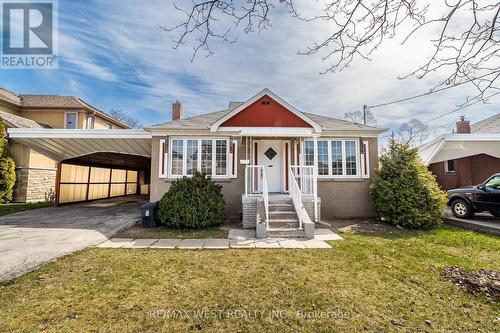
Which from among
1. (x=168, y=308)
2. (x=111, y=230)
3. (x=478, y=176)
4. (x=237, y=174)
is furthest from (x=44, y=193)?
(x=478, y=176)

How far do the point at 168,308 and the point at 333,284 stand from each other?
8.54ft

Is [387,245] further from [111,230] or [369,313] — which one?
[111,230]

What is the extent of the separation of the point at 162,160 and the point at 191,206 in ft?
11.0

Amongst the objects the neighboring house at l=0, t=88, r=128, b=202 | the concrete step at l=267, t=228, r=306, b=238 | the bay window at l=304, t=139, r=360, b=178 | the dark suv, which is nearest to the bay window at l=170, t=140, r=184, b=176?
the concrete step at l=267, t=228, r=306, b=238

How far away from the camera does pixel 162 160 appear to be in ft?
33.0

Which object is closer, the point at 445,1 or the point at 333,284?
the point at 445,1

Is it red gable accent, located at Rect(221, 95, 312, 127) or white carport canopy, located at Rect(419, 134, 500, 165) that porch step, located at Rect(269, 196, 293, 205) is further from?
white carport canopy, located at Rect(419, 134, 500, 165)

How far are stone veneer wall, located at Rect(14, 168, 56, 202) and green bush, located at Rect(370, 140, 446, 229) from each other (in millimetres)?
19691

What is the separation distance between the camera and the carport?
424 inches

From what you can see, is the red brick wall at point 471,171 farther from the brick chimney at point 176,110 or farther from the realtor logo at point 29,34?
the realtor logo at point 29,34

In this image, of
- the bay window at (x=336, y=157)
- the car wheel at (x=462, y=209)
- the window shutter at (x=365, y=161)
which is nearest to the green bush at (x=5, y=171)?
the bay window at (x=336, y=157)

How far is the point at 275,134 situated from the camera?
881cm

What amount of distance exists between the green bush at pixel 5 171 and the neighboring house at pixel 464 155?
22.6 m

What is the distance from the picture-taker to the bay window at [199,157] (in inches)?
399
